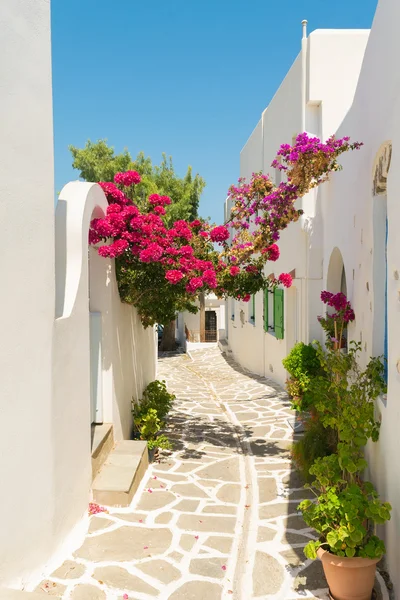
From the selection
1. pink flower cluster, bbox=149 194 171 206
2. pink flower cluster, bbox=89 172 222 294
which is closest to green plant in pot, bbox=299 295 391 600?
pink flower cluster, bbox=89 172 222 294

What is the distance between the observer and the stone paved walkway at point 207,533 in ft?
14.0

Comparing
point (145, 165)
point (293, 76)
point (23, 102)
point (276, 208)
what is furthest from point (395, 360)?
point (145, 165)

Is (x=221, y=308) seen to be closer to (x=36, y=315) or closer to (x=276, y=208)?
(x=276, y=208)

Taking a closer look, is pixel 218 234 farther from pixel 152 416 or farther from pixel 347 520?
pixel 347 520

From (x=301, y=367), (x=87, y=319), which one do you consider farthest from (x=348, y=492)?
(x=301, y=367)

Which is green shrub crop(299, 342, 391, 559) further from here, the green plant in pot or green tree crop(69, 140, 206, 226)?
green tree crop(69, 140, 206, 226)

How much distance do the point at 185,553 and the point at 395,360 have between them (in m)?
2.73

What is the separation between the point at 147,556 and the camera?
473cm

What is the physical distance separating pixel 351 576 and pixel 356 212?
177 inches

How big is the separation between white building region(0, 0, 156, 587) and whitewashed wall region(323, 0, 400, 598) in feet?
9.38

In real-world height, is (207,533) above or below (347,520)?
below

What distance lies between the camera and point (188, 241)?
7633mm

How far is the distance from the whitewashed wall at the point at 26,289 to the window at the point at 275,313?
8.71 meters

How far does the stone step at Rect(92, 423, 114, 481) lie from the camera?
605cm
